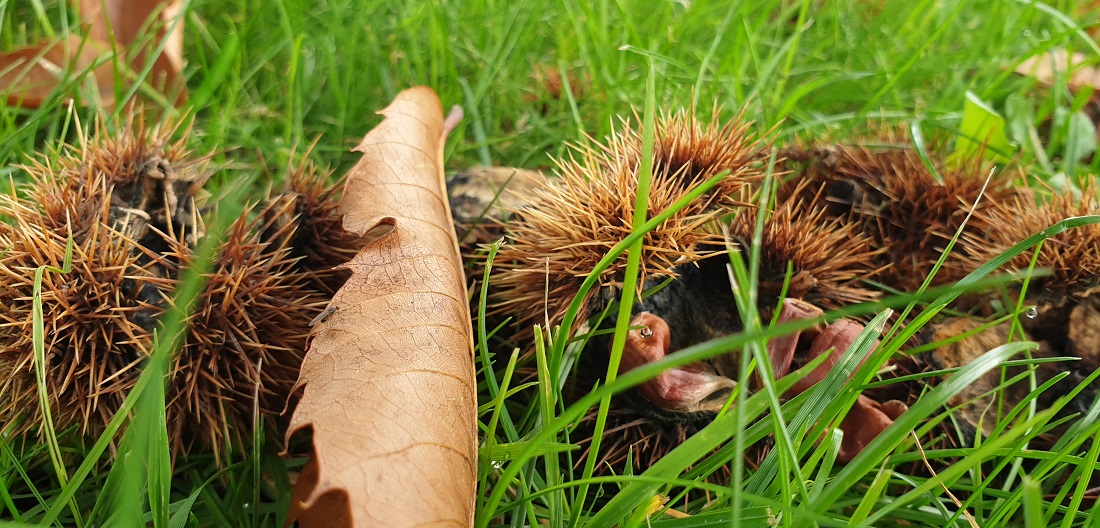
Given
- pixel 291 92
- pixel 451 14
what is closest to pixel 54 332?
pixel 291 92

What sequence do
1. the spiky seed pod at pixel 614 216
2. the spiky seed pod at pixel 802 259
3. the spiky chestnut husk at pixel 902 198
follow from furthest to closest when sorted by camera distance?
the spiky chestnut husk at pixel 902 198, the spiky seed pod at pixel 802 259, the spiky seed pod at pixel 614 216

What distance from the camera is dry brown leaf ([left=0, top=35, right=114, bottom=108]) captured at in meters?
1.92

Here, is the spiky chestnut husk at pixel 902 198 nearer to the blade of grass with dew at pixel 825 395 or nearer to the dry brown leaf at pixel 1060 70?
the blade of grass with dew at pixel 825 395

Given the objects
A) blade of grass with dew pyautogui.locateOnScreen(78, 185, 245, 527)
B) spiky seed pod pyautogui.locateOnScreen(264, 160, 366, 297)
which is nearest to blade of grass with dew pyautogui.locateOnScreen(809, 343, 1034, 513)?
blade of grass with dew pyautogui.locateOnScreen(78, 185, 245, 527)

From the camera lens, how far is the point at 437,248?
4.33 feet

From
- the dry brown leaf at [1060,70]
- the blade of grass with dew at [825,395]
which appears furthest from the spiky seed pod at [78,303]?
the dry brown leaf at [1060,70]

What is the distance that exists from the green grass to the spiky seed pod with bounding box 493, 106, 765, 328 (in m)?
0.10

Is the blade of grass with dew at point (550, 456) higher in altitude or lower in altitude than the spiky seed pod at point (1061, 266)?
lower

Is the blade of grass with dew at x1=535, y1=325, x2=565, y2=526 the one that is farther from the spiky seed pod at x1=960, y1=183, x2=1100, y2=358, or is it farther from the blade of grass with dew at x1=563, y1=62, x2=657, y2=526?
the spiky seed pod at x1=960, y1=183, x2=1100, y2=358

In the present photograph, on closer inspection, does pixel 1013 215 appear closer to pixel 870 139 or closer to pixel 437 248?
pixel 870 139

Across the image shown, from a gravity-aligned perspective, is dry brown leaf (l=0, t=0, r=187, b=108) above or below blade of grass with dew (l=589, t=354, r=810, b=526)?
above

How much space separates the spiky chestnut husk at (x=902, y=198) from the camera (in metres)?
1.58

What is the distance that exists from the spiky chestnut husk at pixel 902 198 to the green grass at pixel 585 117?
125mm

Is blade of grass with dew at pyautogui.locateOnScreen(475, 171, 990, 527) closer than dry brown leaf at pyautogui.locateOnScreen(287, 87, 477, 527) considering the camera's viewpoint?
Yes
